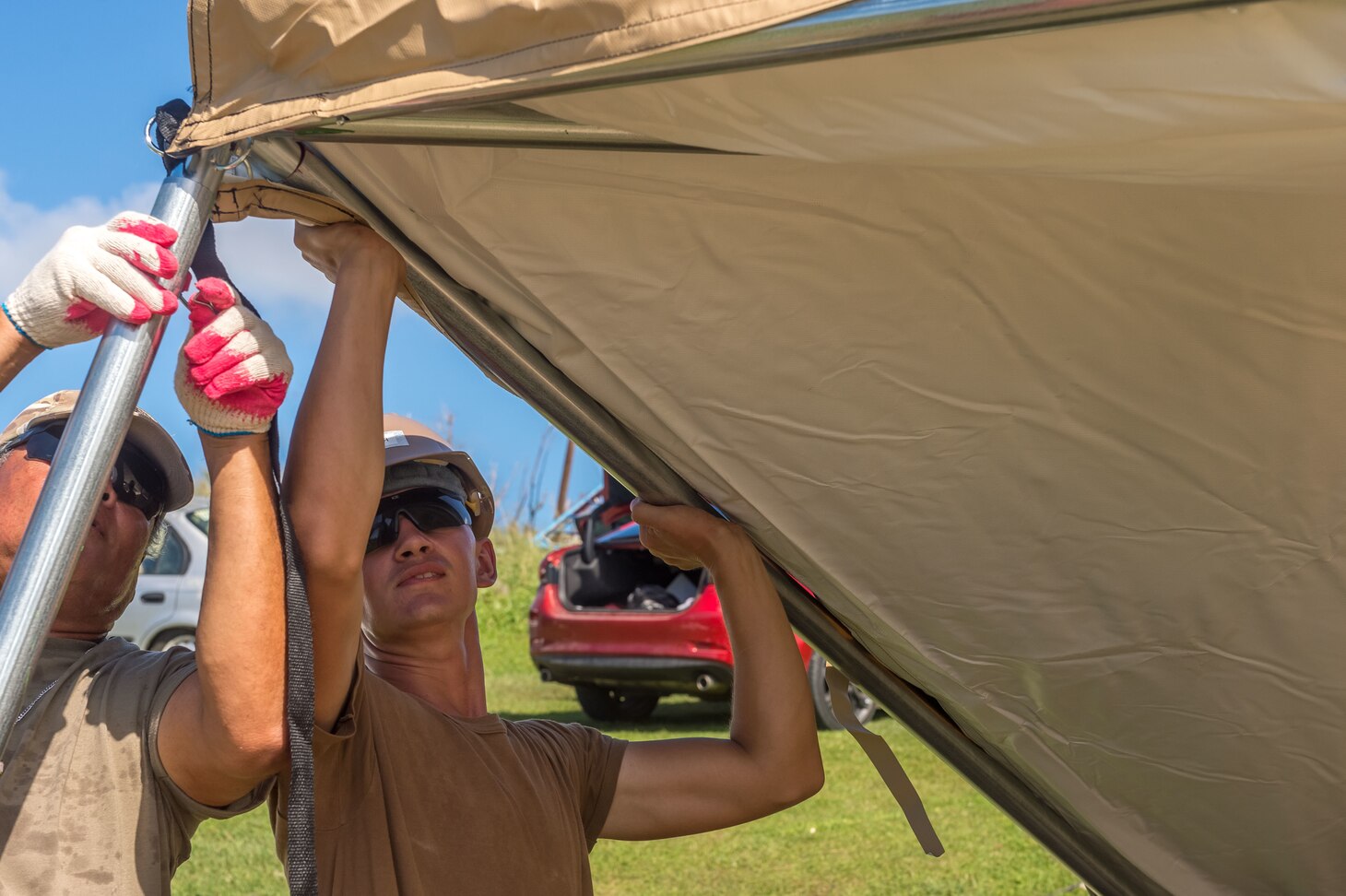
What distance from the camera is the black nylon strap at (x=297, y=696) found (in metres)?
1.44

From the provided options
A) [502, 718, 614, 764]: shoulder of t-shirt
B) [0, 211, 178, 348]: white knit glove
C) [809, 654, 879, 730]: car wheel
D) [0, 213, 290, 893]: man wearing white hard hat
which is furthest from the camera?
[809, 654, 879, 730]: car wheel

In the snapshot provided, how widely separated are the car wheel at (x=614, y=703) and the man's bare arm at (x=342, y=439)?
7.86 meters

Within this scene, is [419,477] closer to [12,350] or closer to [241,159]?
[12,350]

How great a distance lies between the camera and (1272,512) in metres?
1.74

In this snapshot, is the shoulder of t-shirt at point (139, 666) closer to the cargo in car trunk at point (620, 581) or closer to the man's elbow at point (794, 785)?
the man's elbow at point (794, 785)

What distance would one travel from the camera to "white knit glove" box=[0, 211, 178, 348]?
1.32 metres

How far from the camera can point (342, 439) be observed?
1.52 m

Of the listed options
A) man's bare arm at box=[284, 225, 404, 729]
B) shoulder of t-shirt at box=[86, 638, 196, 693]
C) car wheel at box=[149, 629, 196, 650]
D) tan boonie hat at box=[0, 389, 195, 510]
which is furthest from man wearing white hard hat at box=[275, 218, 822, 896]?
car wheel at box=[149, 629, 196, 650]

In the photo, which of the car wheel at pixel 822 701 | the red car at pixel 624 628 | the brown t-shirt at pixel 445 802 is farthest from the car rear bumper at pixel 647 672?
the brown t-shirt at pixel 445 802

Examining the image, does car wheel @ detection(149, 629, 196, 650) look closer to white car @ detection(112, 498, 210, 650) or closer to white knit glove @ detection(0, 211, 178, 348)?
white car @ detection(112, 498, 210, 650)

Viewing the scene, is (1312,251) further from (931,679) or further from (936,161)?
(931,679)

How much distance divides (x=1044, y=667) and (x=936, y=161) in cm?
103

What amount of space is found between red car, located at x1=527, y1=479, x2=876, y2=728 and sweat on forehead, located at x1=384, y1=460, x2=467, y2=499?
18.6 feet

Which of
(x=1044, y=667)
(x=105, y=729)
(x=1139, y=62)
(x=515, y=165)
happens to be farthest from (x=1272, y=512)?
(x=105, y=729)
